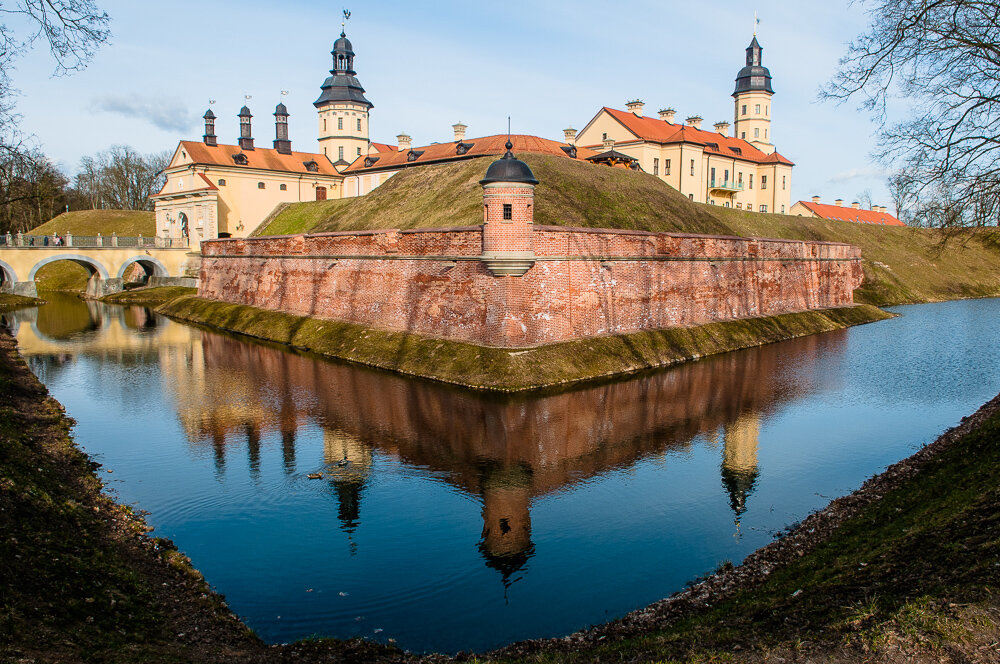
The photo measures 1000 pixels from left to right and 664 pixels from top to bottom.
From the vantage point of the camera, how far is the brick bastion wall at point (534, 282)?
2252 cm

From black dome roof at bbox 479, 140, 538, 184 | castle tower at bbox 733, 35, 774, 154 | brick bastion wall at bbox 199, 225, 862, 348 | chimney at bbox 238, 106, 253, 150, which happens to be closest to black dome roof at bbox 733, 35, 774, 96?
castle tower at bbox 733, 35, 774, 154

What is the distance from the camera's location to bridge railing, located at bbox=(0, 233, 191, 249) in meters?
49.4

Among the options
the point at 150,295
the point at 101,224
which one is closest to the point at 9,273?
the point at 150,295

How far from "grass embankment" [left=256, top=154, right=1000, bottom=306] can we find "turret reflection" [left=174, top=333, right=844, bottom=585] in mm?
7033

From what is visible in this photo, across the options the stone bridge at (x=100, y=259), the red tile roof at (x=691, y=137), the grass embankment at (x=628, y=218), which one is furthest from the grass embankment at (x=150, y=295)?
the red tile roof at (x=691, y=137)

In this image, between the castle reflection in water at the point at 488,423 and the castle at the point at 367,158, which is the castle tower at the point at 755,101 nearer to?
the castle at the point at 367,158

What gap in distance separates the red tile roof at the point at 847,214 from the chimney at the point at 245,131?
2368 inches

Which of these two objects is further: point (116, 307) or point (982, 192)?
point (116, 307)

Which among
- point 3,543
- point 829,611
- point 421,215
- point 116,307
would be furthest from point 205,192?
point 829,611

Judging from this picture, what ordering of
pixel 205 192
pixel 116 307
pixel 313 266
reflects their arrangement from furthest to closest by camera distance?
pixel 205 192 < pixel 116 307 < pixel 313 266

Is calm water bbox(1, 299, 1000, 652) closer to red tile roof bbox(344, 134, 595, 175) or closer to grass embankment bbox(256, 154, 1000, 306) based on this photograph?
grass embankment bbox(256, 154, 1000, 306)

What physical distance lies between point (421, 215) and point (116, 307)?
25498mm

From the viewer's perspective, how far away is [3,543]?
7.90 metres

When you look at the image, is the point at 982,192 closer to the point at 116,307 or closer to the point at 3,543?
the point at 3,543
